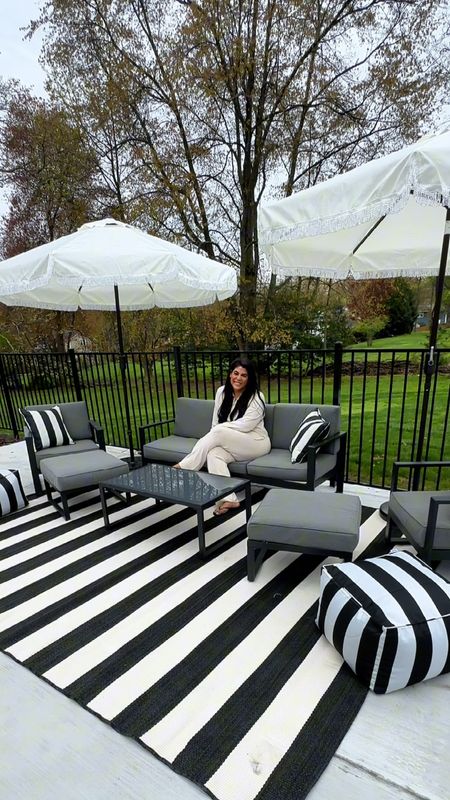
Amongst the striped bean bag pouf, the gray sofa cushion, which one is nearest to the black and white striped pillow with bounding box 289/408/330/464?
the striped bean bag pouf

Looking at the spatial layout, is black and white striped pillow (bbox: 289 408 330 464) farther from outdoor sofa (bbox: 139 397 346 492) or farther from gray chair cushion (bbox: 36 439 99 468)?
gray chair cushion (bbox: 36 439 99 468)

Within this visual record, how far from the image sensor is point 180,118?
745 cm

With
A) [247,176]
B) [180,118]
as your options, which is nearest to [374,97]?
[247,176]

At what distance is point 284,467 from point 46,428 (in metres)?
2.44

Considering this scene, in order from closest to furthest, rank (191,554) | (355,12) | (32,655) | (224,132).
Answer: (32,655) → (191,554) → (355,12) → (224,132)

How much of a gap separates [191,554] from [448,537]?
5.24 feet

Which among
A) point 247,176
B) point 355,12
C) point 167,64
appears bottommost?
point 247,176

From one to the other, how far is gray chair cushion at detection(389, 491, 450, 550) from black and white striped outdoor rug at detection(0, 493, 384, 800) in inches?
16.7

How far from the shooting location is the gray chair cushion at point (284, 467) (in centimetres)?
313

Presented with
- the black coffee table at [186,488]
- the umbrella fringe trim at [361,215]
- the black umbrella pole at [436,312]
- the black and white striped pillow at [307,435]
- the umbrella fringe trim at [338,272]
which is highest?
the umbrella fringe trim at [361,215]

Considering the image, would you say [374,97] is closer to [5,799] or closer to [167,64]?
[167,64]

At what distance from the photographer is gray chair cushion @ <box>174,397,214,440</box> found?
4168 millimetres

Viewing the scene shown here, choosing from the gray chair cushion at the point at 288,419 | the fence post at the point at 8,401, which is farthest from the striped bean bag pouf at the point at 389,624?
the fence post at the point at 8,401

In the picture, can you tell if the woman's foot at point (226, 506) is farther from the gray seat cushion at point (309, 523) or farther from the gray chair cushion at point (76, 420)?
the gray chair cushion at point (76, 420)
